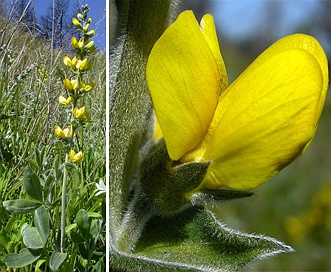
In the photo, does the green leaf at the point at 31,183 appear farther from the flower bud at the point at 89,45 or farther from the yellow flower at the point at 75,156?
the flower bud at the point at 89,45

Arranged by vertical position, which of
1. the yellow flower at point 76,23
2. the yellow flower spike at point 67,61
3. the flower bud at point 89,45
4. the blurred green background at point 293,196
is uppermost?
the yellow flower at point 76,23

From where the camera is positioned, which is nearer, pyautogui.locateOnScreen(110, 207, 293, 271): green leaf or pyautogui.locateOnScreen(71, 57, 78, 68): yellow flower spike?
pyautogui.locateOnScreen(110, 207, 293, 271): green leaf

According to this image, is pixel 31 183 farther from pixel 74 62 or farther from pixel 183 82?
pixel 183 82

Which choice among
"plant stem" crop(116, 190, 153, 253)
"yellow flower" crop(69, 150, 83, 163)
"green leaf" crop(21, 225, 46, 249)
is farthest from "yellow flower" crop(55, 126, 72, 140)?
"plant stem" crop(116, 190, 153, 253)

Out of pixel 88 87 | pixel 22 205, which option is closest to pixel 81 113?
pixel 88 87

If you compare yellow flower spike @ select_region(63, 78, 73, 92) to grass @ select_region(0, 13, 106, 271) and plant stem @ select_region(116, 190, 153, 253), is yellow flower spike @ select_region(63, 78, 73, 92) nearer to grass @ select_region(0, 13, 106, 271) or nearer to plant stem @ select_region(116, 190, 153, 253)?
grass @ select_region(0, 13, 106, 271)

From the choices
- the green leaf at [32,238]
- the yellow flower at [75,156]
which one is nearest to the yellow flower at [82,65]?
the yellow flower at [75,156]

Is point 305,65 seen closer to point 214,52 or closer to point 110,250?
point 214,52
